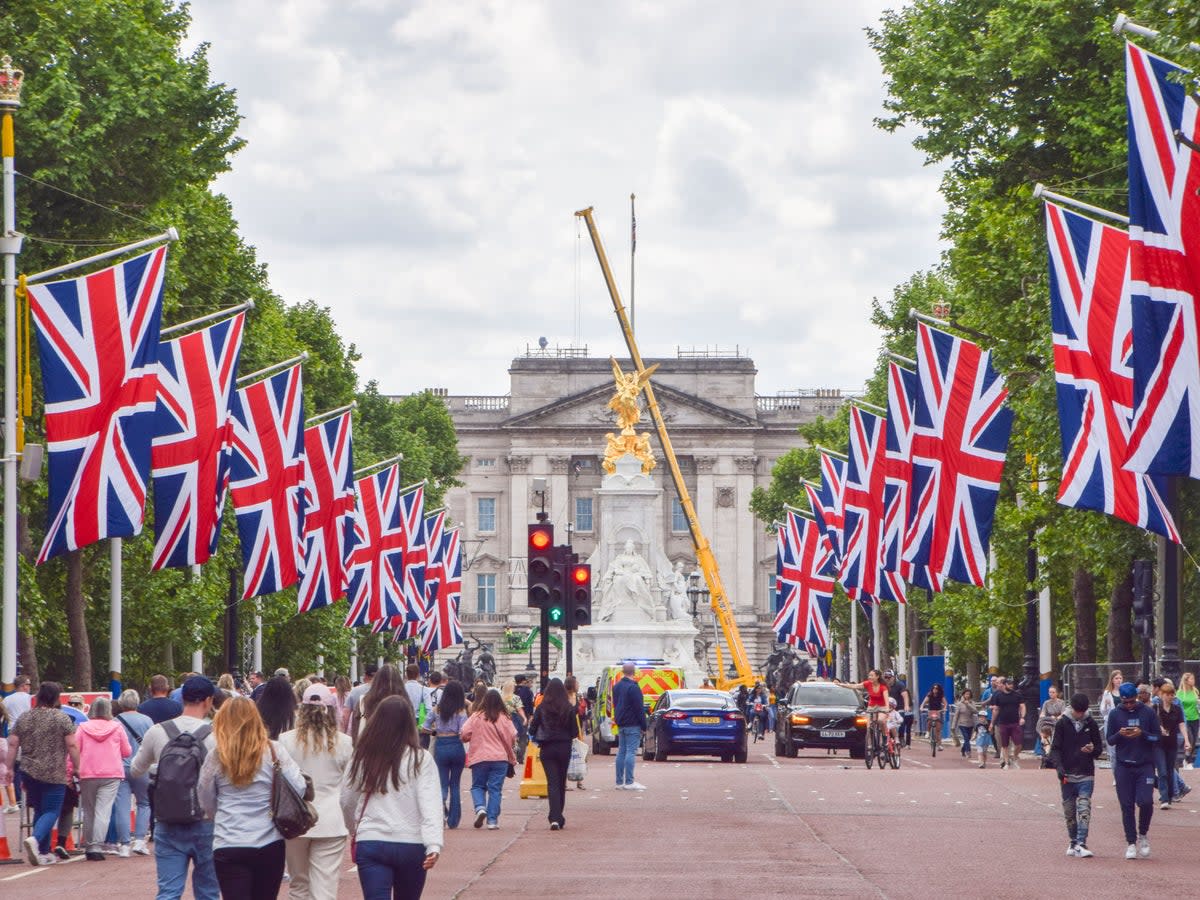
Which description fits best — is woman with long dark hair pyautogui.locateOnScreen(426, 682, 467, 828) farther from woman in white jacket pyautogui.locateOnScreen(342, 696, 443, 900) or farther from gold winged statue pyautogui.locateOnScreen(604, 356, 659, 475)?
gold winged statue pyautogui.locateOnScreen(604, 356, 659, 475)

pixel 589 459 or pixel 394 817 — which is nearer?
pixel 394 817

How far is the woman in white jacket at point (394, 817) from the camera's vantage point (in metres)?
12.0

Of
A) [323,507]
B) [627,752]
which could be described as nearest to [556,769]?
[627,752]

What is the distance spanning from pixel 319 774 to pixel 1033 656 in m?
37.3

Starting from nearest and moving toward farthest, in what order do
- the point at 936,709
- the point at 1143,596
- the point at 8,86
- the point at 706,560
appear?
the point at 8,86 → the point at 1143,596 → the point at 936,709 → the point at 706,560

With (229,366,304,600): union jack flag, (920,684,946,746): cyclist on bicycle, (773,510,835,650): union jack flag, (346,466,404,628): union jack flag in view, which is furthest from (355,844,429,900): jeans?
(773,510,835,650): union jack flag

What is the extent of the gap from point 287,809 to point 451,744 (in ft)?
45.0

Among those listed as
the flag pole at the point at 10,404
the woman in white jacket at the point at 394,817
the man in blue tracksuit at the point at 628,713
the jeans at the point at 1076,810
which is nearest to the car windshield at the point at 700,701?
the man in blue tracksuit at the point at 628,713

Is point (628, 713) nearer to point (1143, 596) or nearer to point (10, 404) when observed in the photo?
point (1143, 596)

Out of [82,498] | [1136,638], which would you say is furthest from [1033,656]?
[82,498]

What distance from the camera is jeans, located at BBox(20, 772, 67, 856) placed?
2197 cm

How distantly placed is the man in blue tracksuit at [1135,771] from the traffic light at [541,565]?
9.30m

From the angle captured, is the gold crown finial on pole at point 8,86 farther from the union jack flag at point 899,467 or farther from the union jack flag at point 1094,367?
the union jack flag at point 899,467

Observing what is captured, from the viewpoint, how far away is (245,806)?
12359 mm
